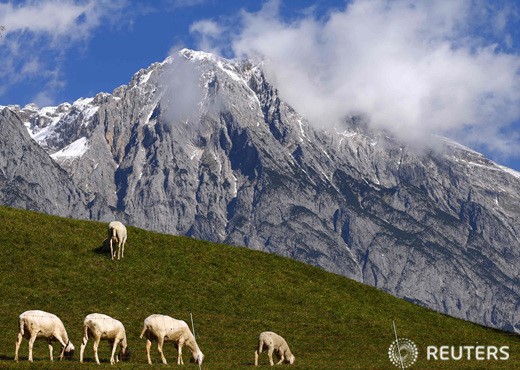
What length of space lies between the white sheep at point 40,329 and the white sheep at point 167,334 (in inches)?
165

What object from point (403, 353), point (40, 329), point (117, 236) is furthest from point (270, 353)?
point (117, 236)

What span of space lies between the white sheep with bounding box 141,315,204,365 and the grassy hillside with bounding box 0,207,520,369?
2.04 metres

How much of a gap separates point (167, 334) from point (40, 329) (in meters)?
6.75

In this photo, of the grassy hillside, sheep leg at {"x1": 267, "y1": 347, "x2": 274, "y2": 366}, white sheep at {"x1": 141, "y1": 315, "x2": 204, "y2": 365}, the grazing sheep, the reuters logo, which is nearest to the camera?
white sheep at {"x1": 141, "y1": 315, "x2": 204, "y2": 365}

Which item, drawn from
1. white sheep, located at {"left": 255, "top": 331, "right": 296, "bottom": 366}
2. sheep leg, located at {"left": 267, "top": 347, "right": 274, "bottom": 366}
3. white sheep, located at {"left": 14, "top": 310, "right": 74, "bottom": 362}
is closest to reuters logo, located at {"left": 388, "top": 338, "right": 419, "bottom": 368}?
white sheep, located at {"left": 255, "top": 331, "right": 296, "bottom": 366}

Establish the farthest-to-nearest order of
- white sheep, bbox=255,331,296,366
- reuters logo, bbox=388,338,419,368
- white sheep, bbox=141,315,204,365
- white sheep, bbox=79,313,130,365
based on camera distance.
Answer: reuters logo, bbox=388,338,419,368, white sheep, bbox=255,331,296,366, white sheep, bbox=141,315,204,365, white sheep, bbox=79,313,130,365

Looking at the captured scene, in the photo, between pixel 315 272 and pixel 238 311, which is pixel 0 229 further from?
pixel 315 272

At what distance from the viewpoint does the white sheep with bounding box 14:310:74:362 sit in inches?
1635

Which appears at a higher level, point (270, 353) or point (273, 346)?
point (273, 346)

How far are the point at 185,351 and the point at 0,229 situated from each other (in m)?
29.5

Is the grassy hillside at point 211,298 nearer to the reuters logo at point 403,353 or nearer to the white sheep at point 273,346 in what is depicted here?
the reuters logo at point 403,353

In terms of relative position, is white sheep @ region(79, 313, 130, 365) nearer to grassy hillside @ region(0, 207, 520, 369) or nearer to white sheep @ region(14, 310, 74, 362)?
white sheep @ region(14, 310, 74, 362)

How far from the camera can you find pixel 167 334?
44531mm

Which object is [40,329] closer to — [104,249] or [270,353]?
[270,353]
